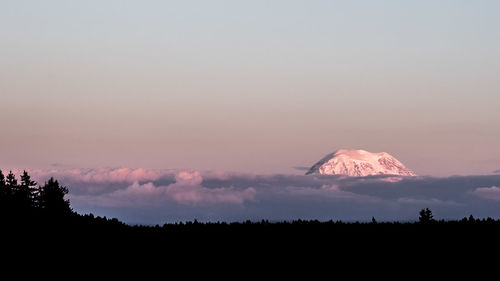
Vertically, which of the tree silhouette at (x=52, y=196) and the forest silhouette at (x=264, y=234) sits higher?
the tree silhouette at (x=52, y=196)

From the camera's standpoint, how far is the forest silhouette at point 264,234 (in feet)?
141

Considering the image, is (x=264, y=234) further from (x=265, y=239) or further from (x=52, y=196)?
(x=52, y=196)

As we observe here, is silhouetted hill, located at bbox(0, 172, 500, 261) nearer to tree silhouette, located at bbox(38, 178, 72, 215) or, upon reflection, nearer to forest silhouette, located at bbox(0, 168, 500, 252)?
forest silhouette, located at bbox(0, 168, 500, 252)

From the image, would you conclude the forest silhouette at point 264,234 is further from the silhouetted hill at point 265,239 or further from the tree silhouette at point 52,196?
the tree silhouette at point 52,196

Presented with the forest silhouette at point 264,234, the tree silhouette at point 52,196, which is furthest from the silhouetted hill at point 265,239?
the tree silhouette at point 52,196

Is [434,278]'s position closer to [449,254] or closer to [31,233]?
[449,254]

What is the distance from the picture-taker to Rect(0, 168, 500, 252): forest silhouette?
42938 mm

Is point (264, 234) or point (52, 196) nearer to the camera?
point (264, 234)

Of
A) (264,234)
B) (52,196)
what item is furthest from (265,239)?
(52,196)

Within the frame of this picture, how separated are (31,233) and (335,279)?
20.1m

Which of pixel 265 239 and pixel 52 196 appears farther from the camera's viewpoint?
pixel 52 196

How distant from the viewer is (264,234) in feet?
147

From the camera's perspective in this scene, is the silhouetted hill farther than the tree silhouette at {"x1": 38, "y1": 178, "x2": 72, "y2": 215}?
No

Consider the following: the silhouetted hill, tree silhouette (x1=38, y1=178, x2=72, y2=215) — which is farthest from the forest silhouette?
tree silhouette (x1=38, y1=178, x2=72, y2=215)
